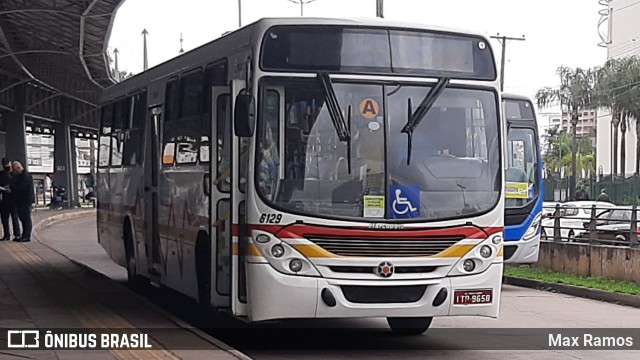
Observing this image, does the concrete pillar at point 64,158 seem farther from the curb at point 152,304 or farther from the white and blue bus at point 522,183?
the white and blue bus at point 522,183

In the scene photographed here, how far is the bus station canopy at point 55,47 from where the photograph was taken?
27188 mm

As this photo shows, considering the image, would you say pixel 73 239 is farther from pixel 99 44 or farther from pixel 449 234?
pixel 449 234

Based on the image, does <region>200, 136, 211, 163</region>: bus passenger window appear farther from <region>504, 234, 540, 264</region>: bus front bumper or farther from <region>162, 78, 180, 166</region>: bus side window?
<region>504, 234, 540, 264</region>: bus front bumper

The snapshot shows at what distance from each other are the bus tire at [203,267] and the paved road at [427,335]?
556 mm

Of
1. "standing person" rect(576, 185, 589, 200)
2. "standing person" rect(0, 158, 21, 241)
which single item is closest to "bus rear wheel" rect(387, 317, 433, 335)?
"standing person" rect(0, 158, 21, 241)

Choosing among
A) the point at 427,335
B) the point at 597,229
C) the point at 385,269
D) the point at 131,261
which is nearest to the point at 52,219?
the point at 597,229

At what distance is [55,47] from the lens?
117 feet

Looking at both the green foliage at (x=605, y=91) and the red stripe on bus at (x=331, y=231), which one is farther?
the green foliage at (x=605, y=91)

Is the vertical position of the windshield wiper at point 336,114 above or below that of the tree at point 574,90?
below

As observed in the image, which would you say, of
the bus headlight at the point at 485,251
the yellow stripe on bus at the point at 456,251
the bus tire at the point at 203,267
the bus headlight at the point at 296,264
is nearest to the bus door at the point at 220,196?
the bus tire at the point at 203,267

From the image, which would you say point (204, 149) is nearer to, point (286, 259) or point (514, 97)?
point (286, 259)

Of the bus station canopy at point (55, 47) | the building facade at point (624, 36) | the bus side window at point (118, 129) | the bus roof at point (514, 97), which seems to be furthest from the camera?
the building facade at point (624, 36)

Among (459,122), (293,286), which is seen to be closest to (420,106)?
(459,122)

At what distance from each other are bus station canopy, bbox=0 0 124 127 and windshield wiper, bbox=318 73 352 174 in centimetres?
1571
